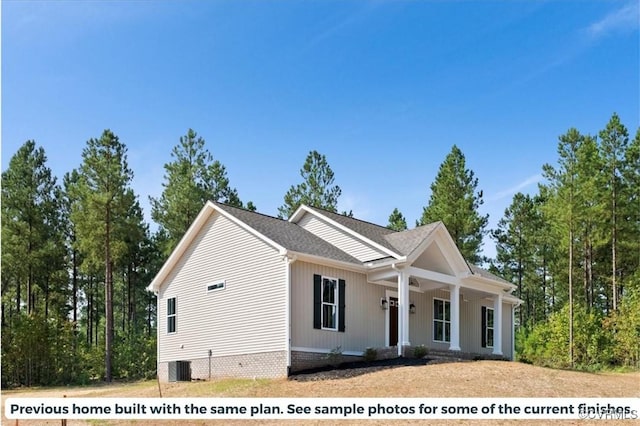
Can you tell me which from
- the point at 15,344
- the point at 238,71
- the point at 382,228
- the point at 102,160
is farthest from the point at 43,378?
the point at 238,71

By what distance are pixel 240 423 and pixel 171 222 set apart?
27.0 m

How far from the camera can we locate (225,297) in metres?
21.7

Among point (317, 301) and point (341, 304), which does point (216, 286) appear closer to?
point (317, 301)

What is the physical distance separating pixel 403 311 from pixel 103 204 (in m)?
18.8

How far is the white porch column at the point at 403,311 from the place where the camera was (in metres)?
20.8

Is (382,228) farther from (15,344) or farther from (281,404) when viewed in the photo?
(15,344)

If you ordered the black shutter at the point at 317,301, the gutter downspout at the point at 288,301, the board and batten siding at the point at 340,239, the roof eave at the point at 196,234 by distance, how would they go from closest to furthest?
the gutter downspout at the point at 288,301 → the black shutter at the point at 317,301 → the roof eave at the point at 196,234 → the board and batten siding at the point at 340,239

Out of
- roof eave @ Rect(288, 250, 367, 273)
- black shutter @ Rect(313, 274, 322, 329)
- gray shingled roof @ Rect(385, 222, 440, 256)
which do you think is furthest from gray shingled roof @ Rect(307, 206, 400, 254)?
black shutter @ Rect(313, 274, 322, 329)

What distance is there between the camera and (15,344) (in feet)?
102

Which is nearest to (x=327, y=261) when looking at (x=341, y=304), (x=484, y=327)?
(x=341, y=304)

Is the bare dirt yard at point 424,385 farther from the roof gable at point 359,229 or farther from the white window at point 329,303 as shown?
the roof gable at point 359,229

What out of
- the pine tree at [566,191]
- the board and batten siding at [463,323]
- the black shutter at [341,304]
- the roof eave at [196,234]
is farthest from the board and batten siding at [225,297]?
the pine tree at [566,191]

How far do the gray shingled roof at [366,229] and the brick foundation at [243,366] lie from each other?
5.06m

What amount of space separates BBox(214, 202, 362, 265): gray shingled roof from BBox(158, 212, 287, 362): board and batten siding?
339 mm
